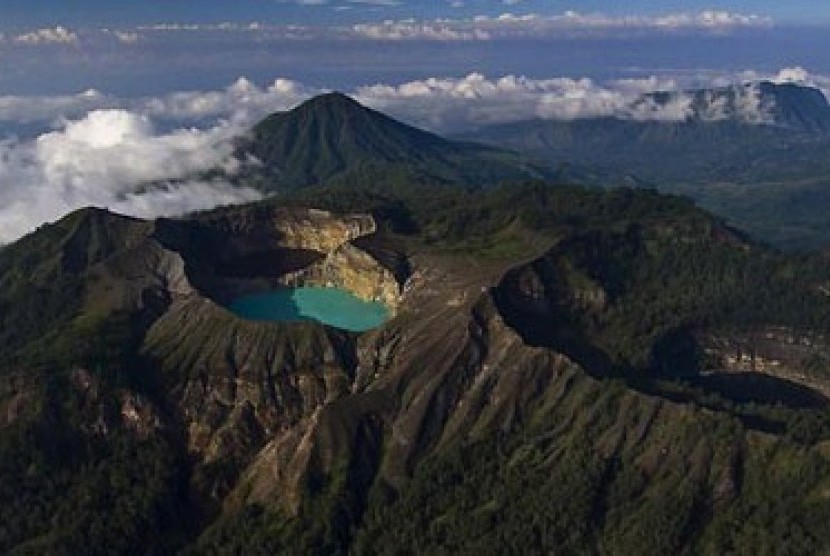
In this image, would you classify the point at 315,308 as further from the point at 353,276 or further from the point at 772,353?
the point at 772,353

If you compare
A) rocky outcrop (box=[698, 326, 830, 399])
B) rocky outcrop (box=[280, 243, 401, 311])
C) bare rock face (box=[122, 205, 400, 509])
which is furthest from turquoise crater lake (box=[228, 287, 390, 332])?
rocky outcrop (box=[698, 326, 830, 399])

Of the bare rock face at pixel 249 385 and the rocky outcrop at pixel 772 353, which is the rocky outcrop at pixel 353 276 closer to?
the bare rock face at pixel 249 385

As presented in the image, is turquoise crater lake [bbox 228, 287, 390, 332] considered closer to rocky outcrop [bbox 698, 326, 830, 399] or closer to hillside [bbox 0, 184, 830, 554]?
hillside [bbox 0, 184, 830, 554]

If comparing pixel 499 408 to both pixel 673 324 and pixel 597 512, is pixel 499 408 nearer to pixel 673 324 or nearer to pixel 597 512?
pixel 597 512

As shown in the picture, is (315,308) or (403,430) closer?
(403,430)

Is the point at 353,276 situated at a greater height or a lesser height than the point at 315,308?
greater

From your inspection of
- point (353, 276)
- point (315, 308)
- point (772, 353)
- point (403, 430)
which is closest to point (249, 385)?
point (403, 430)
